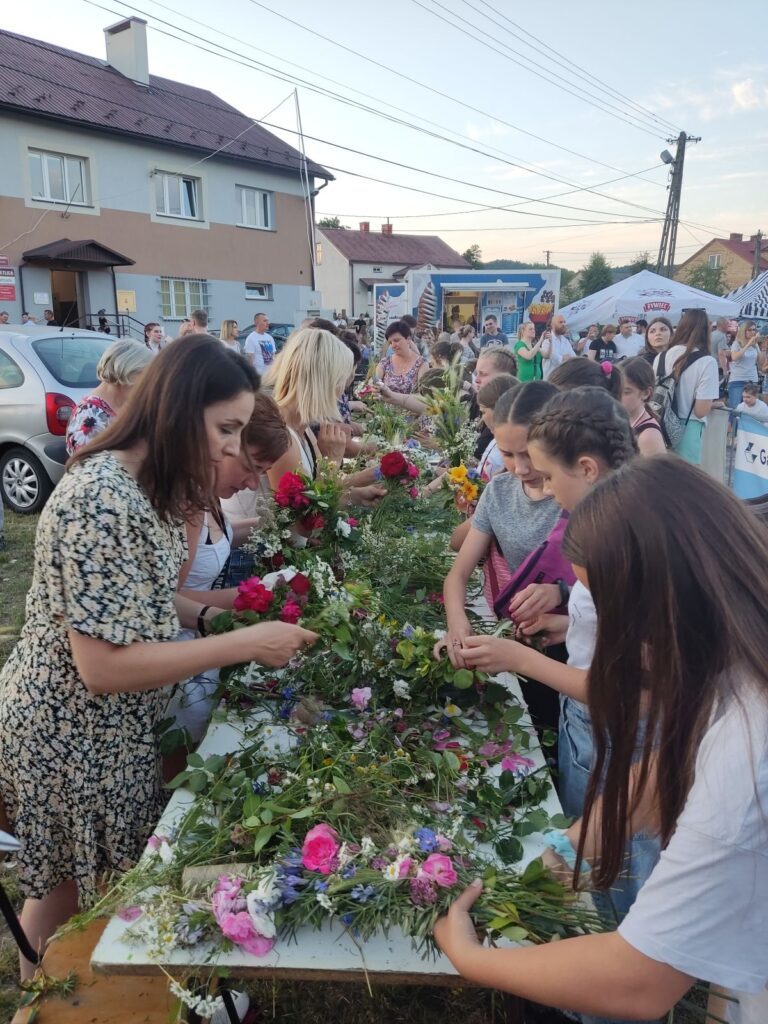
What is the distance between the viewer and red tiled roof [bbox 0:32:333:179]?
17281mm

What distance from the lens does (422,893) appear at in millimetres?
1242

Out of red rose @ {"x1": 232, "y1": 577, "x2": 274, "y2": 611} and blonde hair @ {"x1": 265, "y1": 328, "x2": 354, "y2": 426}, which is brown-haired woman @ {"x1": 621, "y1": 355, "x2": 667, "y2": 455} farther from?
red rose @ {"x1": 232, "y1": 577, "x2": 274, "y2": 611}

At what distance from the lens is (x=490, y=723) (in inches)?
74.1

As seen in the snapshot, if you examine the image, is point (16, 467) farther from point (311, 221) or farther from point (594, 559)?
point (311, 221)

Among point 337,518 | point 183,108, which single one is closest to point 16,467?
point 337,518

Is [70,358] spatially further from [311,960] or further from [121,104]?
[121,104]

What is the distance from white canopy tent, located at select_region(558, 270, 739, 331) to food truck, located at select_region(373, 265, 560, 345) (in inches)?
96.8

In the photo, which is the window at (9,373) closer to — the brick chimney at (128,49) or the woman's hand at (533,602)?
the woman's hand at (533,602)

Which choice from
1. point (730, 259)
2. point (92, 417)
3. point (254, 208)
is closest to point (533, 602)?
point (92, 417)

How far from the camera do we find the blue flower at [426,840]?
1.33 meters

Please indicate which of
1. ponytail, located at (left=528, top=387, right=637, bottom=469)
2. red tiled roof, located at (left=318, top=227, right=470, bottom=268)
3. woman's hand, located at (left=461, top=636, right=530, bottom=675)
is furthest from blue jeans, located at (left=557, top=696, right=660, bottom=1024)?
red tiled roof, located at (left=318, top=227, right=470, bottom=268)

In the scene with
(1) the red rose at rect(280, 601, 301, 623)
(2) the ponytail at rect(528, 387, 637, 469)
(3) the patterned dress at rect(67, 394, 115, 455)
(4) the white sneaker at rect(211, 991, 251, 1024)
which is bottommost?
(4) the white sneaker at rect(211, 991, 251, 1024)

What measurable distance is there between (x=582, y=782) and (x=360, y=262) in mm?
45131

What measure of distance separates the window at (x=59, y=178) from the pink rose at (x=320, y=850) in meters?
19.4
